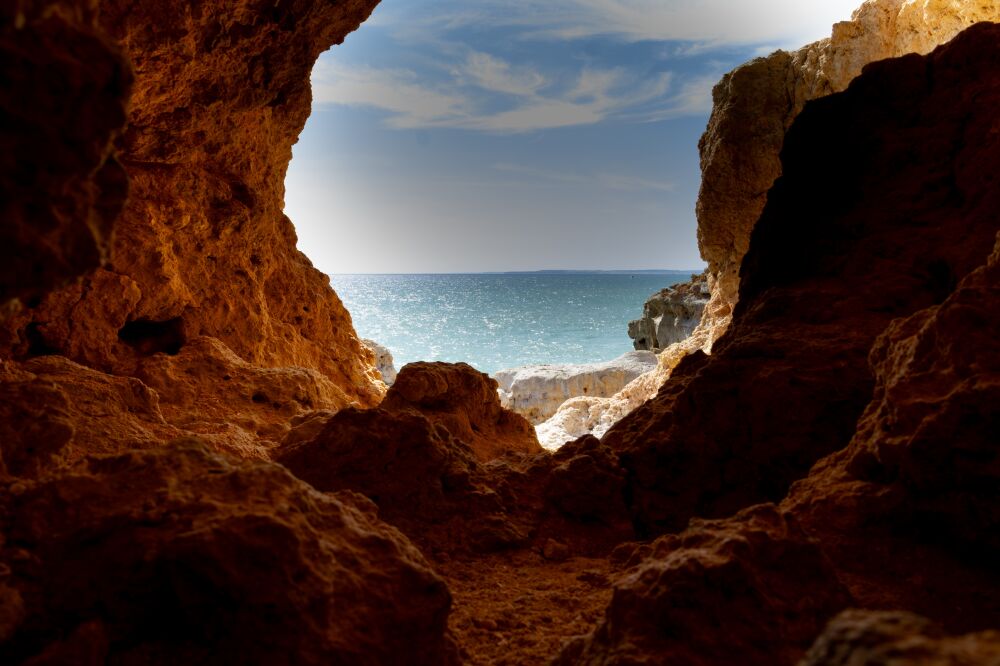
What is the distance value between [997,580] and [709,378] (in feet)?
8.71

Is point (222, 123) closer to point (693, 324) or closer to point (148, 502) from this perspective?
point (148, 502)

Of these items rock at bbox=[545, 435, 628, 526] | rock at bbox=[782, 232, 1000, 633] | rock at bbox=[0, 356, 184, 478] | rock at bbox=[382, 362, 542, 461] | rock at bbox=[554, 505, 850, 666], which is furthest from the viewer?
rock at bbox=[382, 362, 542, 461]

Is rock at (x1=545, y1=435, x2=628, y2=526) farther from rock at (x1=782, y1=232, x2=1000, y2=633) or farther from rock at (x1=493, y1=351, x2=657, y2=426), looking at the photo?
rock at (x1=493, y1=351, x2=657, y2=426)

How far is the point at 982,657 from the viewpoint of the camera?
933 mm

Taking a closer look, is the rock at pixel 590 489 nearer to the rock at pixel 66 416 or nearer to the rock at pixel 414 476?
the rock at pixel 414 476

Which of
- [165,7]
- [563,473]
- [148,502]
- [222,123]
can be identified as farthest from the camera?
[222,123]

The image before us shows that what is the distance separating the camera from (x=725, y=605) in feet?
6.93

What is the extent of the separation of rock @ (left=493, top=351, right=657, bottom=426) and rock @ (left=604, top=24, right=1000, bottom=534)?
19.1 metres

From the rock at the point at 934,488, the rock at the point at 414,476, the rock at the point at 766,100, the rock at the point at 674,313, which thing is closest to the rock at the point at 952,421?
the rock at the point at 934,488

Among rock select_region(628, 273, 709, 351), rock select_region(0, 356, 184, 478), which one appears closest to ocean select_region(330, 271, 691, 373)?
rock select_region(628, 273, 709, 351)

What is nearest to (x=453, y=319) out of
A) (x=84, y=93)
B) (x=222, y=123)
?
(x=222, y=123)

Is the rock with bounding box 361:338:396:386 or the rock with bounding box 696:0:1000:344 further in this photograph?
the rock with bounding box 361:338:396:386

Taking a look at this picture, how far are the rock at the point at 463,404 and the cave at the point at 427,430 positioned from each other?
1.7 inches

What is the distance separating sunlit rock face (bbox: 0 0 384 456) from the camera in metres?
1.54
